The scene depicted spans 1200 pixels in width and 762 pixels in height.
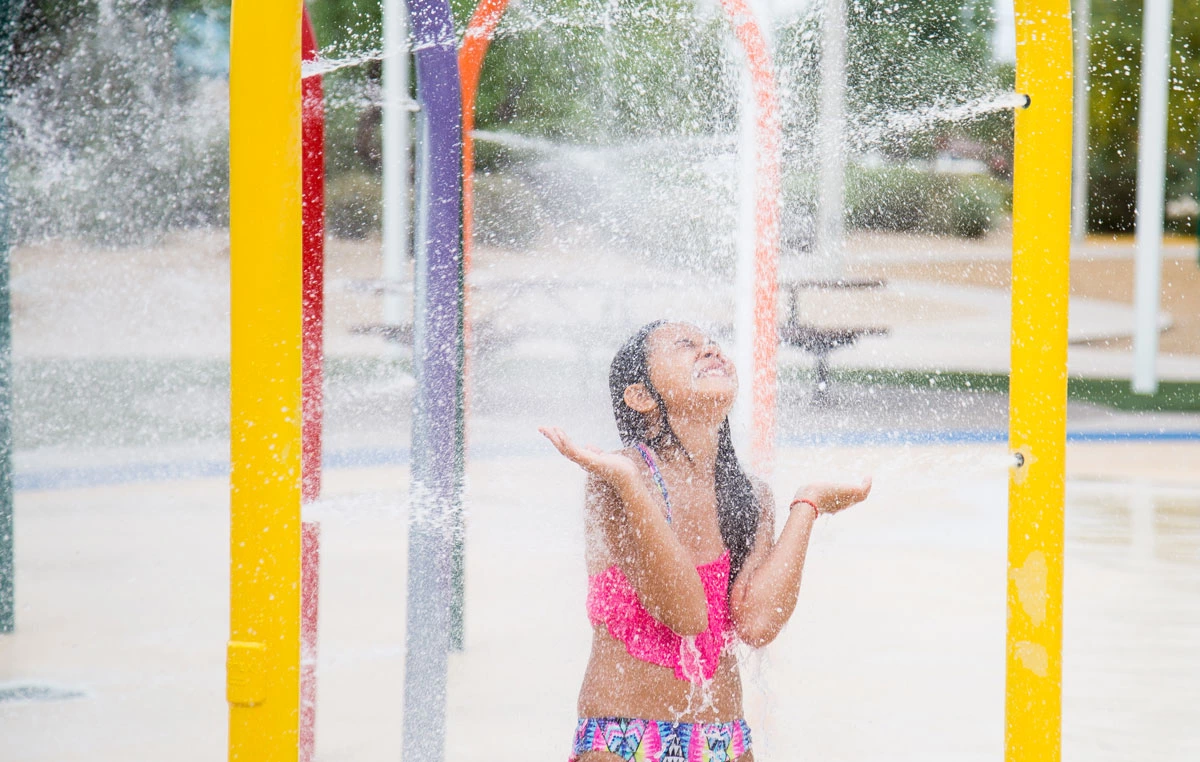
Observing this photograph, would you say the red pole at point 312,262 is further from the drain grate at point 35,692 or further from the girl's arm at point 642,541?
the drain grate at point 35,692

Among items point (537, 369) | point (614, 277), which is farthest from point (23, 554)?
point (614, 277)

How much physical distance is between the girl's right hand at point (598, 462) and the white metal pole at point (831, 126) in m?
9.80

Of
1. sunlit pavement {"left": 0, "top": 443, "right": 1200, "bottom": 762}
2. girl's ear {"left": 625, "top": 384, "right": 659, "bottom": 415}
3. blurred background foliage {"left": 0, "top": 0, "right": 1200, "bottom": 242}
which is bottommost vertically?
sunlit pavement {"left": 0, "top": 443, "right": 1200, "bottom": 762}

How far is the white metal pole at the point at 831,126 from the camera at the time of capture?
42.5 ft

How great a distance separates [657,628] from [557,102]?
16.8m

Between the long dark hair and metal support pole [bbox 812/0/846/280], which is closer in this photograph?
the long dark hair

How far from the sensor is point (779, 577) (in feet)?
5.67

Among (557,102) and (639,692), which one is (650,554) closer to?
(639,692)

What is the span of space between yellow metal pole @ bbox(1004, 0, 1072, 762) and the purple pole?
3.23 feet

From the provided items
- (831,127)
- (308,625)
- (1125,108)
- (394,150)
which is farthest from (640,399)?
(1125,108)

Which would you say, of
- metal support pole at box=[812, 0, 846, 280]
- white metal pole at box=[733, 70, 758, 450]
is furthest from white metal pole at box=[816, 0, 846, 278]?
white metal pole at box=[733, 70, 758, 450]

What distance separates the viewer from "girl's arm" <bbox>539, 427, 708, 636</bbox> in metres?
1.63

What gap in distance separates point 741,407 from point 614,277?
1619 centimetres

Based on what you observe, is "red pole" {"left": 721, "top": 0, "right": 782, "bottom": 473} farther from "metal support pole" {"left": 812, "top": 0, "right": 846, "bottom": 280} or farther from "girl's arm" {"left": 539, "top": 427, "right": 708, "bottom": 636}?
"metal support pole" {"left": 812, "top": 0, "right": 846, "bottom": 280}
